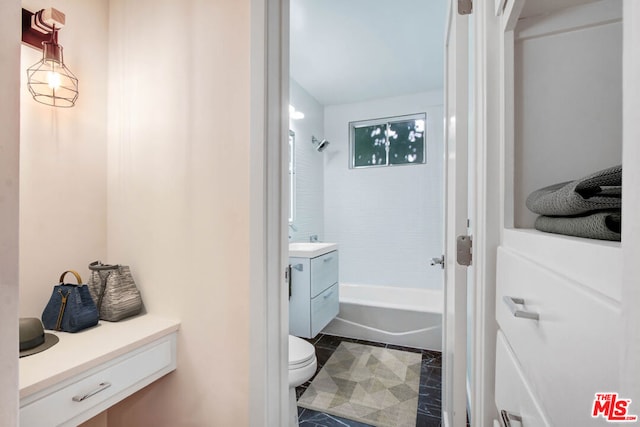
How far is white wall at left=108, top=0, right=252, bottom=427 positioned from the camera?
1.12m

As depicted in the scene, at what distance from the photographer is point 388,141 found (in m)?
3.58

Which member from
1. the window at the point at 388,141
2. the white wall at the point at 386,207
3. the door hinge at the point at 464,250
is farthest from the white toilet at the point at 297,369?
the window at the point at 388,141

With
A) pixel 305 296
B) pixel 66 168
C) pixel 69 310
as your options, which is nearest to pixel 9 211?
pixel 69 310

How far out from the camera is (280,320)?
3.72ft

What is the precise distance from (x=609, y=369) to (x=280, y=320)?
998mm

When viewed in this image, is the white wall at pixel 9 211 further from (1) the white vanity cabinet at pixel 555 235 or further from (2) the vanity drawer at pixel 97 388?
(1) the white vanity cabinet at pixel 555 235

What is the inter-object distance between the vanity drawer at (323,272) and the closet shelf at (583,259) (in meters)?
1.82

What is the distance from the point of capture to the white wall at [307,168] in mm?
3150

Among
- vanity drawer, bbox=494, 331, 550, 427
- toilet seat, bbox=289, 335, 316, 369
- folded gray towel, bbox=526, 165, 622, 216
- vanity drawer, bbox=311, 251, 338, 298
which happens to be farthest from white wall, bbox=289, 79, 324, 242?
folded gray towel, bbox=526, 165, 622, 216

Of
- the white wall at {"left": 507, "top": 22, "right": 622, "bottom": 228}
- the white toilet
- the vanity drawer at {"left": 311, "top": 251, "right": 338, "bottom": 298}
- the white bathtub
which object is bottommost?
the white bathtub

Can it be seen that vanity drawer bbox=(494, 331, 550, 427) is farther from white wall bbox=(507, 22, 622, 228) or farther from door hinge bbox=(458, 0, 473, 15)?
door hinge bbox=(458, 0, 473, 15)

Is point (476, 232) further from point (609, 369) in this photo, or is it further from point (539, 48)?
point (609, 369)

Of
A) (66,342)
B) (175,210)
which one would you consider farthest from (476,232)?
(66,342)

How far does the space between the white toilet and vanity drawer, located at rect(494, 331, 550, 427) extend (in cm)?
106
